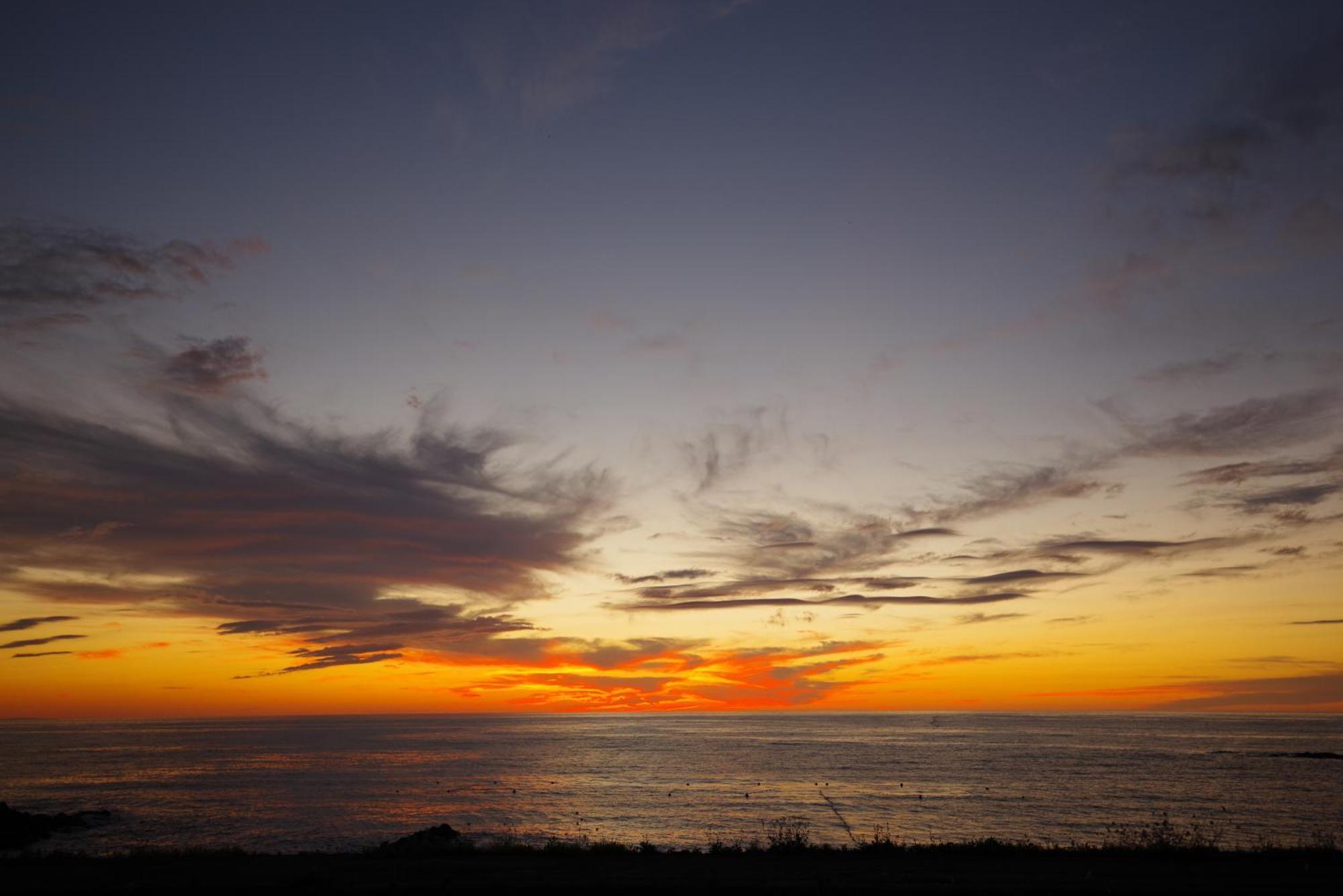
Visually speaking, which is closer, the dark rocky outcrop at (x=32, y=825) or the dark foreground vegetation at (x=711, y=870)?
the dark foreground vegetation at (x=711, y=870)

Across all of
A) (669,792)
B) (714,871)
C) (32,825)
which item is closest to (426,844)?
(714,871)

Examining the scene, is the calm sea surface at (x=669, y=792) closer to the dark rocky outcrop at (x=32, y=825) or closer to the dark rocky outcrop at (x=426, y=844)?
the dark rocky outcrop at (x=32, y=825)

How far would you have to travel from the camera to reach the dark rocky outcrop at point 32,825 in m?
48.9

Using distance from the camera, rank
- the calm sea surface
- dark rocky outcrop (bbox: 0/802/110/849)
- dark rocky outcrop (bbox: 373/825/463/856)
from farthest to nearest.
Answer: the calm sea surface → dark rocky outcrop (bbox: 0/802/110/849) → dark rocky outcrop (bbox: 373/825/463/856)

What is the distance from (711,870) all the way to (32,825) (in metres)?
51.2

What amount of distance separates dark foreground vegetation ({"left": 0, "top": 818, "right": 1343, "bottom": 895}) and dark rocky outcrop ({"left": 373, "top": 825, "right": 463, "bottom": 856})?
27 cm

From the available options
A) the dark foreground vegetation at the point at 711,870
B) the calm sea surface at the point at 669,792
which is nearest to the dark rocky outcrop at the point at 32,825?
the calm sea surface at the point at 669,792

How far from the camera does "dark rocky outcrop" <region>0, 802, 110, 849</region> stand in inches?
1924

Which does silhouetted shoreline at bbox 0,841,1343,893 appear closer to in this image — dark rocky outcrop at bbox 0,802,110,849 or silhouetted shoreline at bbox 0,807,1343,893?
silhouetted shoreline at bbox 0,807,1343,893

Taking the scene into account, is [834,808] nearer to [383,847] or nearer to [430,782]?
[383,847]

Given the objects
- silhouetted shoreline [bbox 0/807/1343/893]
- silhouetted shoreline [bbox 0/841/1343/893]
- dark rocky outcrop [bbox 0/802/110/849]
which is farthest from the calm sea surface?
silhouetted shoreline [bbox 0/841/1343/893]

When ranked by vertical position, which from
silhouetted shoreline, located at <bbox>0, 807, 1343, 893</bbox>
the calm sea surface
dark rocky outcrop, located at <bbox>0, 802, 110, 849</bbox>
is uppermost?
silhouetted shoreline, located at <bbox>0, 807, 1343, 893</bbox>

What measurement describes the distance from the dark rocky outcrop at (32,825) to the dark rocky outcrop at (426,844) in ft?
74.0

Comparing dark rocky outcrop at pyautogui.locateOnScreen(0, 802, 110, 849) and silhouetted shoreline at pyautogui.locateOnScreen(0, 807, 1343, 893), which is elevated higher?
silhouetted shoreline at pyautogui.locateOnScreen(0, 807, 1343, 893)
